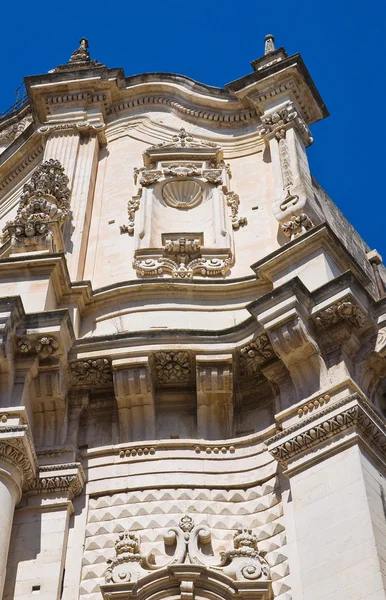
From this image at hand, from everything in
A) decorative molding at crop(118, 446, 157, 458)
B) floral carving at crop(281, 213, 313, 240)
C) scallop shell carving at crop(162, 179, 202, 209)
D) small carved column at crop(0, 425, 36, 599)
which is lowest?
small carved column at crop(0, 425, 36, 599)

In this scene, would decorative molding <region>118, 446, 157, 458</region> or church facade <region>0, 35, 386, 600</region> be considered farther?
decorative molding <region>118, 446, 157, 458</region>

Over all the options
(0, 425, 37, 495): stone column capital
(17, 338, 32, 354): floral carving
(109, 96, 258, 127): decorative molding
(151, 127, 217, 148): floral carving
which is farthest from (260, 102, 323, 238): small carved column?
(0, 425, 37, 495): stone column capital

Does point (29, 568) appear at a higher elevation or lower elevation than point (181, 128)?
lower

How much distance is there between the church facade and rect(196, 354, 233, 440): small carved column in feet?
0.08

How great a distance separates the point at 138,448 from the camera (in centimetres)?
1185

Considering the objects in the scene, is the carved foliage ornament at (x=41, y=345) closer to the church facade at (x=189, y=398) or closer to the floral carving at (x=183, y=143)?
the church facade at (x=189, y=398)

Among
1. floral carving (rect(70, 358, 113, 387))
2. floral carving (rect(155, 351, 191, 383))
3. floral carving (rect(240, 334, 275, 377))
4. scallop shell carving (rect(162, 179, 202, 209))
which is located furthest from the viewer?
scallop shell carving (rect(162, 179, 202, 209))

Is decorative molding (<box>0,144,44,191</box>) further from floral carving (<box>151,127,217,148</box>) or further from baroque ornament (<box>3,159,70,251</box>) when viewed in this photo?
baroque ornament (<box>3,159,70,251</box>)

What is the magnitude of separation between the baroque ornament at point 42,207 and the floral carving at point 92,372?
2212mm

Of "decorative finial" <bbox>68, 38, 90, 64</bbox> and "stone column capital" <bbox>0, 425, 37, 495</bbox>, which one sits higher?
"decorative finial" <bbox>68, 38, 90, 64</bbox>

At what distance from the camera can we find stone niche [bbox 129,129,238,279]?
47.2 ft

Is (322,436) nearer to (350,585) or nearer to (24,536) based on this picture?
(350,585)

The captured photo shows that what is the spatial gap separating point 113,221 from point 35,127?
3.94 m

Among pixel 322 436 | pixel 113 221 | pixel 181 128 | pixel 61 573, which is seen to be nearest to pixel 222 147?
pixel 181 128
